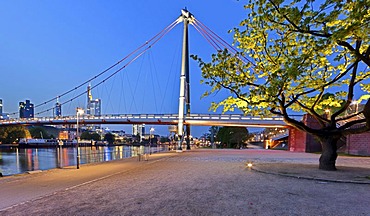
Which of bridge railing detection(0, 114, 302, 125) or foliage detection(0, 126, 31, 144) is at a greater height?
bridge railing detection(0, 114, 302, 125)

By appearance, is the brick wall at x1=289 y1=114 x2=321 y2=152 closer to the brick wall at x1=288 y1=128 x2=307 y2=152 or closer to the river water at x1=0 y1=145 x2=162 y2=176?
the brick wall at x1=288 y1=128 x2=307 y2=152

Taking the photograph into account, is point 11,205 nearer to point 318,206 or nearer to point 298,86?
point 318,206

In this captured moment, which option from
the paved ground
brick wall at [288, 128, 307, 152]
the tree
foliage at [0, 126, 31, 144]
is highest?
→ the tree

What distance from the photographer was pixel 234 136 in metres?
71.4

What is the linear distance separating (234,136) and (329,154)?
56920 millimetres

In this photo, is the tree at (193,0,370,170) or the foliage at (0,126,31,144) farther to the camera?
the foliage at (0,126,31,144)

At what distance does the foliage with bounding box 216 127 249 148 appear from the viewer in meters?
70.9

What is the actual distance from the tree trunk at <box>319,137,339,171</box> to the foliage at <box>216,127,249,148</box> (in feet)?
183

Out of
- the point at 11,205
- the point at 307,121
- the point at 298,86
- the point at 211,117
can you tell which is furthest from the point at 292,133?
the point at 11,205

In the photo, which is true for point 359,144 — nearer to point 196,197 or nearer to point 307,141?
point 307,141

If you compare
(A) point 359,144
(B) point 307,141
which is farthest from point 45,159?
(A) point 359,144

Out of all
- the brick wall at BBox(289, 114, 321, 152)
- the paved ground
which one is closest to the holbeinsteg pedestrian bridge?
the brick wall at BBox(289, 114, 321, 152)

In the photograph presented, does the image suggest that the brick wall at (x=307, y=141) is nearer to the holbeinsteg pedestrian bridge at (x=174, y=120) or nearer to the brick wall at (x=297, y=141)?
the brick wall at (x=297, y=141)

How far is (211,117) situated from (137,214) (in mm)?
51220
